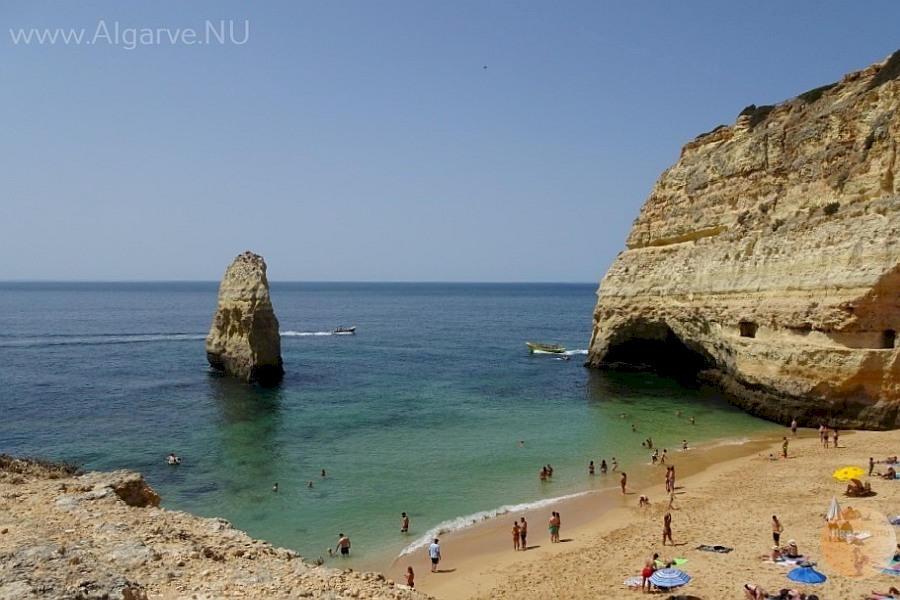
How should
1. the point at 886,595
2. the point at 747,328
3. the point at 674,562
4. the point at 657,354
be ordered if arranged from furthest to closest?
the point at 657,354, the point at 747,328, the point at 674,562, the point at 886,595

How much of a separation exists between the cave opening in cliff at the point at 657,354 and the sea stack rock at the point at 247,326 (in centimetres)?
2538

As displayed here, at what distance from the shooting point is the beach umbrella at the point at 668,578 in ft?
41.7

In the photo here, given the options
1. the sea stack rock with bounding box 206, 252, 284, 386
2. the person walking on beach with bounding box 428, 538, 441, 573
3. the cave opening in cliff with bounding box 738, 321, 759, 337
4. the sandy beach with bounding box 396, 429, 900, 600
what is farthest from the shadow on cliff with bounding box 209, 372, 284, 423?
the cave opening in cliff with bounding box 738, 321, 759, 337

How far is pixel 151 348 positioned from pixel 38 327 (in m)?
33.9

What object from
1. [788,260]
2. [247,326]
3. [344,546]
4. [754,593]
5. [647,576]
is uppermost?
[788,260]

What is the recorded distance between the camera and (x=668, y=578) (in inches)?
508

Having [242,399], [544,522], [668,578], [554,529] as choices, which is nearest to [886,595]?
[668,578]

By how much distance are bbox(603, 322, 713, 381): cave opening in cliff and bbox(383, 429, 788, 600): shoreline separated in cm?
1486

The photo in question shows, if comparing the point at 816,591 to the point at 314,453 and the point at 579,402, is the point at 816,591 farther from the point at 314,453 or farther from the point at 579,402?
the point at 579,402

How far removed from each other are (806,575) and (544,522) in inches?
307

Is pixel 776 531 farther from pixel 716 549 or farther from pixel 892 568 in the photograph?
pixel 892 568

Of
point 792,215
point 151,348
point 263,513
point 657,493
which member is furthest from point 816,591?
point 151,348

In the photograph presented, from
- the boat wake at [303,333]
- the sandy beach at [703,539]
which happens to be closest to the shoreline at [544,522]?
the sandy beach at [703,539]

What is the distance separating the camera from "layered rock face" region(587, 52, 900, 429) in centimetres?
2470
